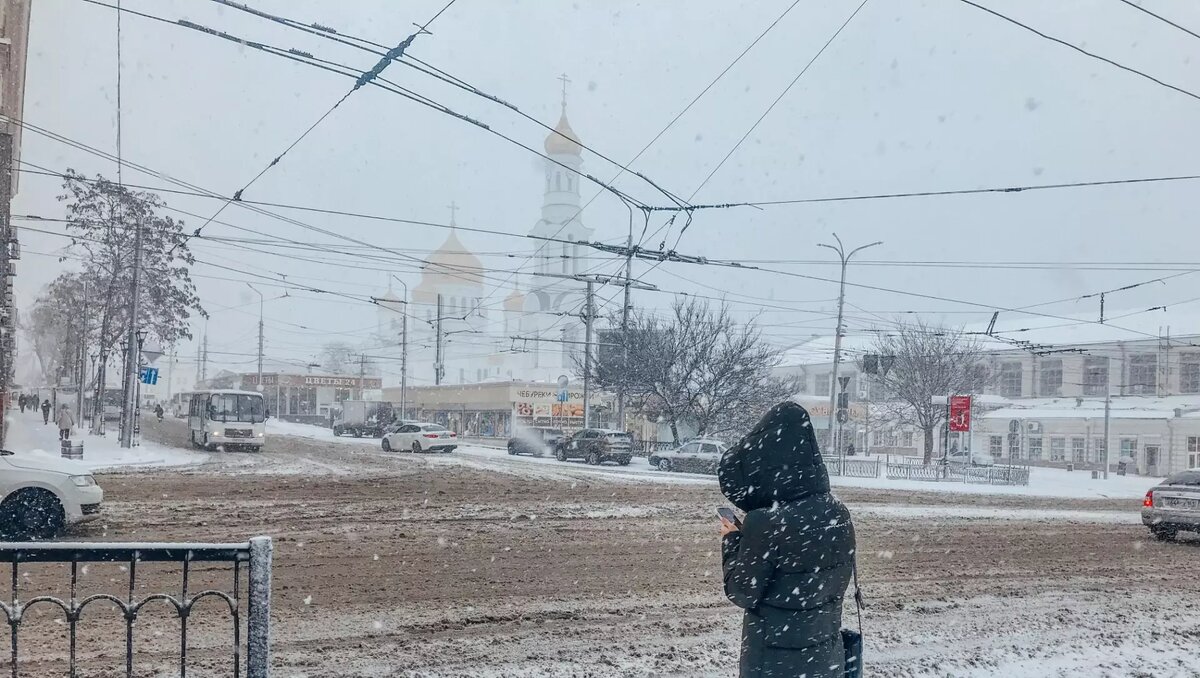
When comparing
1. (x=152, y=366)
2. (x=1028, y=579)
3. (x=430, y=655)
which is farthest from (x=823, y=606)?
(x=152, y=366)

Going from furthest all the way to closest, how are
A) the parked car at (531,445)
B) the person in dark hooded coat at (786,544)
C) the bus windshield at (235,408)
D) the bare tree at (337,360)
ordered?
1. the bare tree at (337,360)
2. the parked car at (531,445)
3. the bus windshield at (235,408)
4. the person in dark hooded coat at (786,544)

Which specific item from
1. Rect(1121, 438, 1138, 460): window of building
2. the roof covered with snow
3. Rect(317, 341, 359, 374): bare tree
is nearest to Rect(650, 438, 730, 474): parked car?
the roof covered with snow

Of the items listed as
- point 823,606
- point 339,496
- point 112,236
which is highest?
point 112,236

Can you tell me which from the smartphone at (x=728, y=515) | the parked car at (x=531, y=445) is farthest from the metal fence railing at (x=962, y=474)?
the smartphone at (x=728, y=515)

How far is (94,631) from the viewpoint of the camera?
7090mm

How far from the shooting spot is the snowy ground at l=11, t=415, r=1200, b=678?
6.91 metres

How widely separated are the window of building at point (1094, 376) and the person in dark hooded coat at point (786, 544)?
204 feet

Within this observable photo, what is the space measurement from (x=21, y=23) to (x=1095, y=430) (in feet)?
180

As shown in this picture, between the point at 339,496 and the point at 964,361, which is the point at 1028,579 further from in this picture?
the point at 964,361

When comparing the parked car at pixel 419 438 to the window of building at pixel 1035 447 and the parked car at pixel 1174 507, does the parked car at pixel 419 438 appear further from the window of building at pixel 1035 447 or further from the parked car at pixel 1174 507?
the window of building at pixel 1035 447

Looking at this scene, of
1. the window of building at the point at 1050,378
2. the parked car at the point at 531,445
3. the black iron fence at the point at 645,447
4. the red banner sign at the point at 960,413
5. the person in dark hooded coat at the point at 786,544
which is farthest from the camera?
the window of building at the point at 1050,378

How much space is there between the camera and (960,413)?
31656 millimetres

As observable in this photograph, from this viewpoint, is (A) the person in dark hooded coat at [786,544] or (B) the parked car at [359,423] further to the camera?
(B) the parked car at [359,423]

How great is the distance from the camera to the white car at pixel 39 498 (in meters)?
11.5
